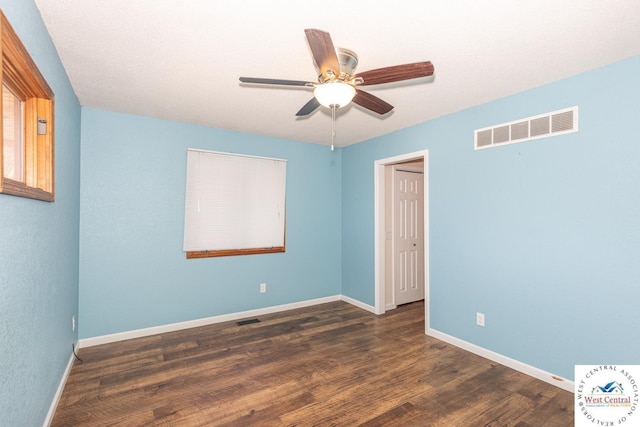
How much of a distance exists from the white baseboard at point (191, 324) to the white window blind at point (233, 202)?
0.87 m

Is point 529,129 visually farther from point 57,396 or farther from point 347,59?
point 57,396

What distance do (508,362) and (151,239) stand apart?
3.86 m

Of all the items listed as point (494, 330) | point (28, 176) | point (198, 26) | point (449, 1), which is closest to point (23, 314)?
point (28, 176)

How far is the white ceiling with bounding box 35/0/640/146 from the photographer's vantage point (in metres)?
1.66

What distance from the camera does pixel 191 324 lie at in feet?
12.0

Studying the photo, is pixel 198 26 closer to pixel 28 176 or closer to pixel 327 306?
pixel 28 176

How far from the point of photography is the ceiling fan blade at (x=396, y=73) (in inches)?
67.5

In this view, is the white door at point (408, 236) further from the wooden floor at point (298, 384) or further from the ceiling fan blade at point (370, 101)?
the ceiling fan blade at point (370, 101)

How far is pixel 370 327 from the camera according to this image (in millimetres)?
3738

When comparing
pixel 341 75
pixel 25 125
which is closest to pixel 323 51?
pixel 341 75

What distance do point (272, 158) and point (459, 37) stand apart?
9.29 ft

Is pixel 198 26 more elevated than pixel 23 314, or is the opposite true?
pixel 198 26

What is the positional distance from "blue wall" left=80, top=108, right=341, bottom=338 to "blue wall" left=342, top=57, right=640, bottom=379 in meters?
2.18

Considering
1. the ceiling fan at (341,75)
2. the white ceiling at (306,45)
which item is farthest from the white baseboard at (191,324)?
the ceiling fan at (341,75)
